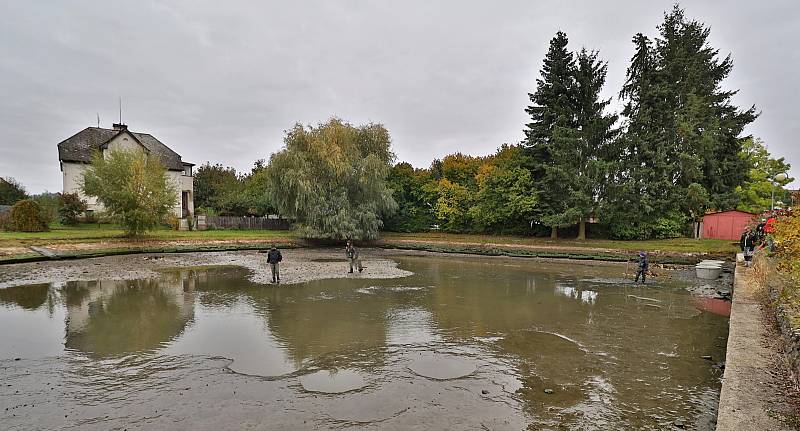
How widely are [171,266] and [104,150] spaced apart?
26.2 m

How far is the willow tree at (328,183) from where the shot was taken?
3381cm

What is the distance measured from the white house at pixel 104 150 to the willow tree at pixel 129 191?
622cm

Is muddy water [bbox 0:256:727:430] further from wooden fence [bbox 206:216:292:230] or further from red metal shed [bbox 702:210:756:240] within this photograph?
wooden fence [bbox 206:216:292:230]

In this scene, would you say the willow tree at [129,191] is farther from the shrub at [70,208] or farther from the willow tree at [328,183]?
the willow tree at [328,183]

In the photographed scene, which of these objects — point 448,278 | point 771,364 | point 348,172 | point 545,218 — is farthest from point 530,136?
point 771,364

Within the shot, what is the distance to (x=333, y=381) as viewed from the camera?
285 inches

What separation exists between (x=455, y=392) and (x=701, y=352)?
6061 millimetres

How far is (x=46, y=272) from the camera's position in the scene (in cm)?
1925

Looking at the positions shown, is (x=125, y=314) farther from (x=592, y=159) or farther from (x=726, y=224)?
(x=726, y=224)

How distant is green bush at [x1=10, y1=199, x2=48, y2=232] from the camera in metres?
30.5

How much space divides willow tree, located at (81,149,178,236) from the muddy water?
1538 cm

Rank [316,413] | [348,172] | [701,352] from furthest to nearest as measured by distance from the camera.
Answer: [348,172] → [701,352] → [316,413]

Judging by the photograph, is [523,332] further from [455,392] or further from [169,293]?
[169,293]

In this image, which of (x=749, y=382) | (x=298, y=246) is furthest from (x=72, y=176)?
(x=749, y=382)
